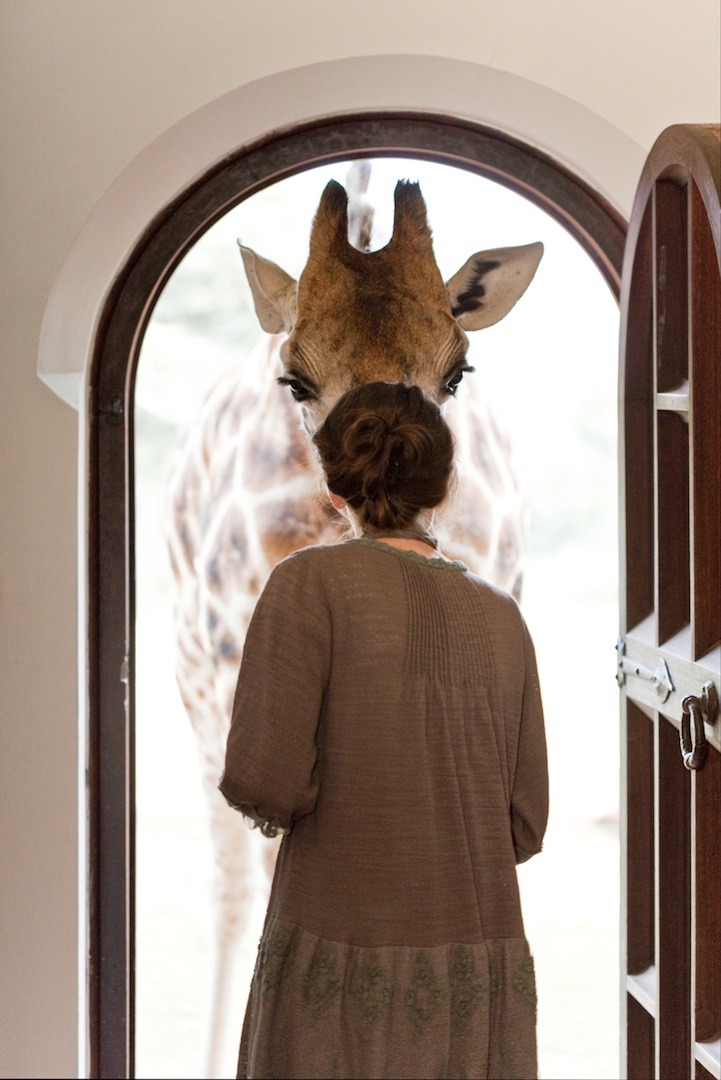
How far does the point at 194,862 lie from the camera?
4.74 metres

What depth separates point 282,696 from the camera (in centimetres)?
132

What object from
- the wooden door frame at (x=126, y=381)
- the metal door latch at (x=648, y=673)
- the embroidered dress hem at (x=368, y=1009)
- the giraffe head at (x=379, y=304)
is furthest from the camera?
the wooden door frame at (x=126, y=381)

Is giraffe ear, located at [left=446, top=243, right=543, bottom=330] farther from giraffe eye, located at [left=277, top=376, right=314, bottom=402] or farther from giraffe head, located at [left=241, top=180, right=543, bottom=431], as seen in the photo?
giraffe eye, located at [left=277, top=376, right=314, bottom=402]

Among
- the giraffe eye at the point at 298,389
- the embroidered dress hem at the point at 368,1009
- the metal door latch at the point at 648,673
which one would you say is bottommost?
the embroidered dress hem at the point at 368,1009

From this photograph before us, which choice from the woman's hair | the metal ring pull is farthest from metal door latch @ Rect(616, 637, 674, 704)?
the woman's hair

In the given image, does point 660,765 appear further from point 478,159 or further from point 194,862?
point 194,862

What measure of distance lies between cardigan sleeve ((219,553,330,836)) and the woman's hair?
13cm

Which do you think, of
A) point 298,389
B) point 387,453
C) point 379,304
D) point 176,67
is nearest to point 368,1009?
point 387,453

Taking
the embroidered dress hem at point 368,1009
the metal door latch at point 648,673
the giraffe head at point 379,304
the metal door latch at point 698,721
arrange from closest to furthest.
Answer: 1. the embroidered dress hem at point 368,1009
2. the metal door latch at point 698,721
3. the metal door latch at point 648,673
4. the giraffe head at point 379,304

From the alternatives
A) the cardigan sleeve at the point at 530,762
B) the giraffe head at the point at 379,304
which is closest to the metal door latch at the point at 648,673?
the cardigan sleeve at the point at 530,762

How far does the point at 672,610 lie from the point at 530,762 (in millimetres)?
392

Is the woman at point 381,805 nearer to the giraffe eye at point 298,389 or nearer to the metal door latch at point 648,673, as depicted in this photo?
the metal door latch at point 648,673

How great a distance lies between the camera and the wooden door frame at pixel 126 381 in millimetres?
2102

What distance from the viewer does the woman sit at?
4.33 ft
